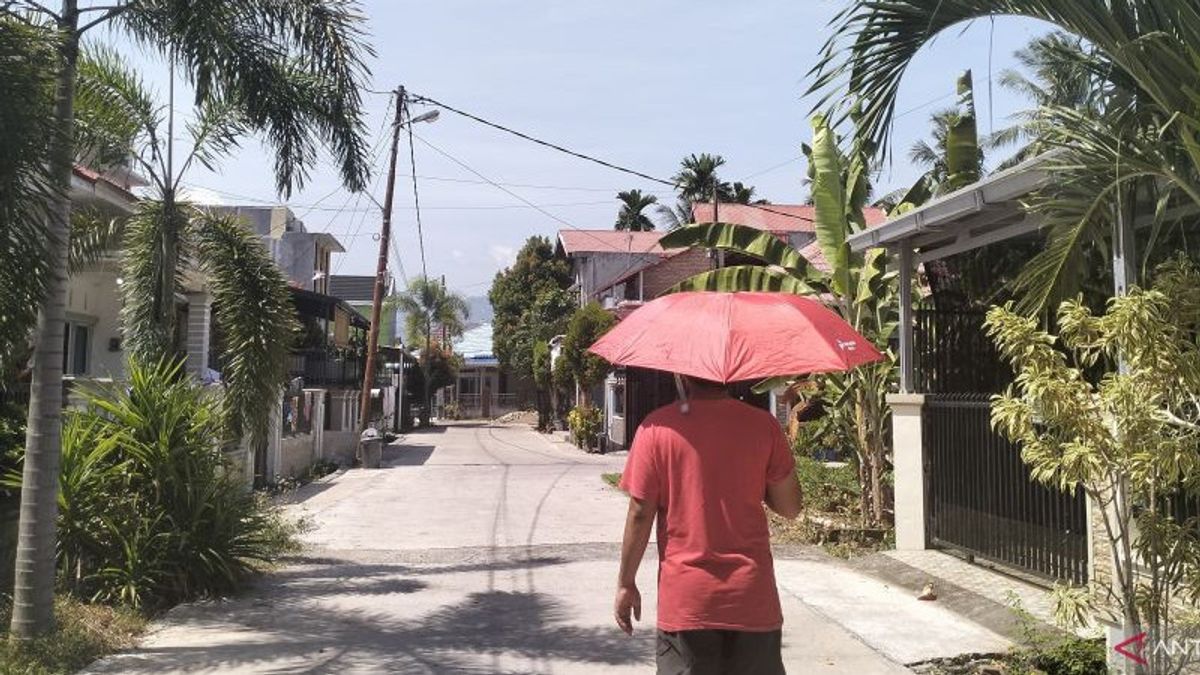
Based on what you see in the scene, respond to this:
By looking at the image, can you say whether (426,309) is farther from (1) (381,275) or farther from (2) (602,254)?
(1) (381,275)

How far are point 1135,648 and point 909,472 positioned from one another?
5.26m

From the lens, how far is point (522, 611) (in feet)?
25.5

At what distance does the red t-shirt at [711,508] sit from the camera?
3469 millimetres

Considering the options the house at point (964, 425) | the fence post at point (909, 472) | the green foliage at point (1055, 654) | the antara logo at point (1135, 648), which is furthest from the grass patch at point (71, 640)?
the fence post at point (909, 472)

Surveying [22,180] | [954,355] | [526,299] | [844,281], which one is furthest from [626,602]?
[526,299]

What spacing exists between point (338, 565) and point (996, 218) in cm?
713

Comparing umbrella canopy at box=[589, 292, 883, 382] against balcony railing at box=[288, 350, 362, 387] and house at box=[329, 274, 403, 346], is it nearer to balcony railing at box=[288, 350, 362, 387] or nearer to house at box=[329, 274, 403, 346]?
balcony railing at box=[288, 350, 362, 387]

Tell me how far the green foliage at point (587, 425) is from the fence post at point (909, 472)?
2236 cm

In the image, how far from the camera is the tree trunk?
6180 millimetres

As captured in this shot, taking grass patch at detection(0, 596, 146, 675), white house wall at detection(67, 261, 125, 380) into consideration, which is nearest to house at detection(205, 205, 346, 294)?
white house wall at detection(67, 261, 125, 380)

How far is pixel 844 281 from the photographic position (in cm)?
1130

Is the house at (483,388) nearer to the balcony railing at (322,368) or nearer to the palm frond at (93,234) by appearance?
the balcony railing at (322,368)

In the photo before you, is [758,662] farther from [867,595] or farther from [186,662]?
[867,595]

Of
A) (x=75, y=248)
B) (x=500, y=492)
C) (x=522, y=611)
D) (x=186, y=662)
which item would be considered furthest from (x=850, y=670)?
(x=500, y=492)
